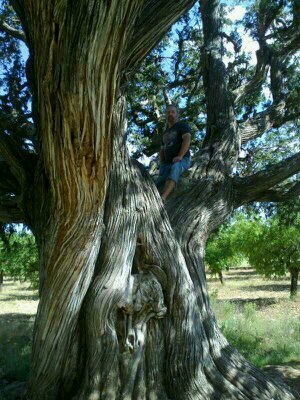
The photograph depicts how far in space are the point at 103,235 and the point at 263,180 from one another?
284 cm

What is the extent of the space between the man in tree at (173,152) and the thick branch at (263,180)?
2.81 ft

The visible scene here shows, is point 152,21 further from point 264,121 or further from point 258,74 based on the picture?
point 258,74

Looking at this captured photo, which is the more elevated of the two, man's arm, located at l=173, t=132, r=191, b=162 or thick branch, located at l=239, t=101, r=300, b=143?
thick branch, located at l=239, t=101, r=300, b=143

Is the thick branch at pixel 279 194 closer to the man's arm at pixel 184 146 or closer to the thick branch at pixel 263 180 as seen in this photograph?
the thick branch at pixel 263 180

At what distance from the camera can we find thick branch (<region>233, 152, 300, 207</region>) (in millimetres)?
6828

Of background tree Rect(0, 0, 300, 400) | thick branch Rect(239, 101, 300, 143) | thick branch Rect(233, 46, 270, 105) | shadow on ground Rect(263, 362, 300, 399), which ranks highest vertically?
thick branch Rect(233, 46, 270, 105)

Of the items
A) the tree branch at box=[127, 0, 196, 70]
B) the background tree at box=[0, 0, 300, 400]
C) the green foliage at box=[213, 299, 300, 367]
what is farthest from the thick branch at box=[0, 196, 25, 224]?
the green foliage at box=[213, 299, 300, 367]

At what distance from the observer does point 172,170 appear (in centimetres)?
655

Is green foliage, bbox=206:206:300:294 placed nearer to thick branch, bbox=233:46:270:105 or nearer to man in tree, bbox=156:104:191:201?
thick branch, bbox=233:46:270:105

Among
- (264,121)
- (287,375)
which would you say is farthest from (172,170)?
(287,375)

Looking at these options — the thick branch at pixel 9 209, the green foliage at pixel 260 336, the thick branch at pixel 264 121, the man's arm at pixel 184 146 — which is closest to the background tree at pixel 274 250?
the green foliage at pixel 260 336

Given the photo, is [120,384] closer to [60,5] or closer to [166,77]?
[60,5]

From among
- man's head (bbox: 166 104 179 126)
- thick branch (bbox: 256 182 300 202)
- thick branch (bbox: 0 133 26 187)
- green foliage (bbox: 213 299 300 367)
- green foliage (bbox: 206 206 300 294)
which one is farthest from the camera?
green foliage (bbox: 206 206 300 294)

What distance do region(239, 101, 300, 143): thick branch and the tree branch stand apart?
12.4ft
